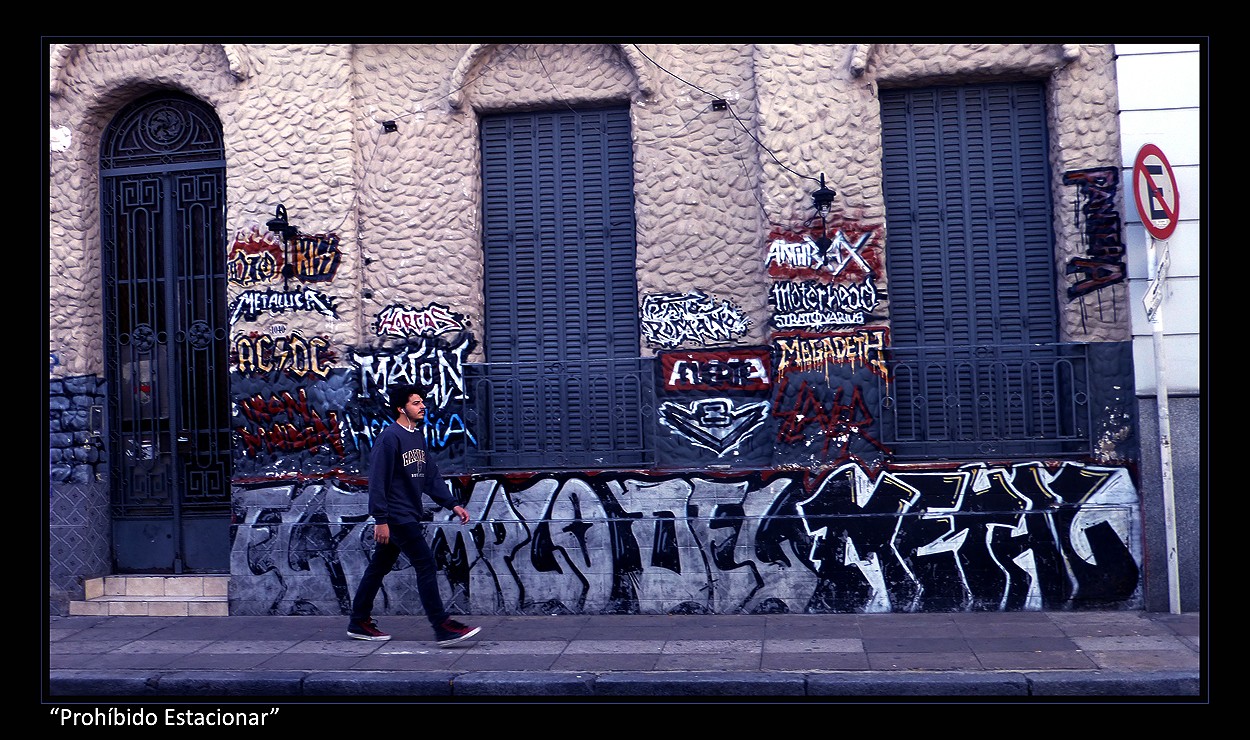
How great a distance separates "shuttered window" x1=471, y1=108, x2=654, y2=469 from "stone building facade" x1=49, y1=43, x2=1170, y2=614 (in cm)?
3

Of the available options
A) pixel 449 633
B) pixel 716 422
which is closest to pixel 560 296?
pixel 716 422

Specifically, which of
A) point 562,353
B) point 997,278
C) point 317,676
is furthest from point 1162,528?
point 317,676

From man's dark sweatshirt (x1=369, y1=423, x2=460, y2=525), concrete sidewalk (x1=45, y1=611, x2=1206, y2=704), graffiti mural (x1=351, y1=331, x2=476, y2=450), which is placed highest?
graffiti mural (x1=351, y1=331, x2=476, y2=450)

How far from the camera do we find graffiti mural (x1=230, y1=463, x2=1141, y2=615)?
8.73 metres

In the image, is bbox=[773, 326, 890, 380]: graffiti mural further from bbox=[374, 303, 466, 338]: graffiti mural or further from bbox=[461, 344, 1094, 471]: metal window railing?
bbox=[374, 303, 466, 338]: graffiti mural

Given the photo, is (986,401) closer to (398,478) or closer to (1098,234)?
(1098,234)

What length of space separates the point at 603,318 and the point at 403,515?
2.55m

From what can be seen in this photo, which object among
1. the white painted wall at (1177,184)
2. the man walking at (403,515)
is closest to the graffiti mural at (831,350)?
the white painted wall at (1177,184)

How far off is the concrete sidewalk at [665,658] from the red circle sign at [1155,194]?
2.93m

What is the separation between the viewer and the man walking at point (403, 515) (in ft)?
26.5

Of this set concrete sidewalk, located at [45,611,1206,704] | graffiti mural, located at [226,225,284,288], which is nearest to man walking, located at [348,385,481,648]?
concrete sidewalk, located at [45,611,1206,704]

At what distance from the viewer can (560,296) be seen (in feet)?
32.1

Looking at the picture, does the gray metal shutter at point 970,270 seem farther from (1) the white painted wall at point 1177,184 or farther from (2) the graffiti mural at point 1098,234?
(1) the white painted wall at point 1177,184
